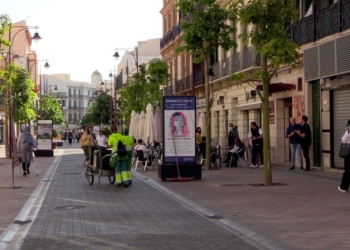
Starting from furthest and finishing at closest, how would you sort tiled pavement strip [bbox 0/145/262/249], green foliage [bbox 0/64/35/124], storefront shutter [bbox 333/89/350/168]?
green foliage [bbox 0/64/35/124], storefront shutter [bbox 333/89/350/168], tiled pavement strip [bbox 0/145/262/249]

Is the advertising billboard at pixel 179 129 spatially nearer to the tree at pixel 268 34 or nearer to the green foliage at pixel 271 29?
the tree at pixel 268 34

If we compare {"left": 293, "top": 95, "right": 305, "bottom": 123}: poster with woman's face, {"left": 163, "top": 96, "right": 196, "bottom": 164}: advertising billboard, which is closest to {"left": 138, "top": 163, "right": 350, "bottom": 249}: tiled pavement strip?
{"left": 163, "top": 96, "right": 196, "bottom": 164}: advertising billboard

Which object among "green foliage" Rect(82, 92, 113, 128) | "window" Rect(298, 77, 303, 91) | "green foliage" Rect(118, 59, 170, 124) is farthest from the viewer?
"green foliage" Rect(82, 92, 113, 128)

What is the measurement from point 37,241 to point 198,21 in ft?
54.6

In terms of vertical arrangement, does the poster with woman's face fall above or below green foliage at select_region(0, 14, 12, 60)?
below

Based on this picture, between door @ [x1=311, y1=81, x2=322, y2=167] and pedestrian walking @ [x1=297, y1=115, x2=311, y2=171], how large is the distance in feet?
1.90

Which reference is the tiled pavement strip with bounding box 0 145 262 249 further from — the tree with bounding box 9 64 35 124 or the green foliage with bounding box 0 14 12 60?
the tree with bounding box 9 64 35 124

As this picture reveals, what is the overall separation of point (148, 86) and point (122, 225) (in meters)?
36.6

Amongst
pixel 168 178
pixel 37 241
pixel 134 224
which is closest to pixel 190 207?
pixel 134 224

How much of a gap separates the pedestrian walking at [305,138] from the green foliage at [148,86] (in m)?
18.1

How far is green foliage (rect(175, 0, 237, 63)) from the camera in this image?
25.6 metres

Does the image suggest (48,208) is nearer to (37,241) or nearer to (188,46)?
(37,241)

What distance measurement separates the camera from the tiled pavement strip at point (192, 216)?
10.1 m

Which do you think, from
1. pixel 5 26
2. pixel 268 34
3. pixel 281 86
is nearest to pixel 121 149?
pixel 268 34
